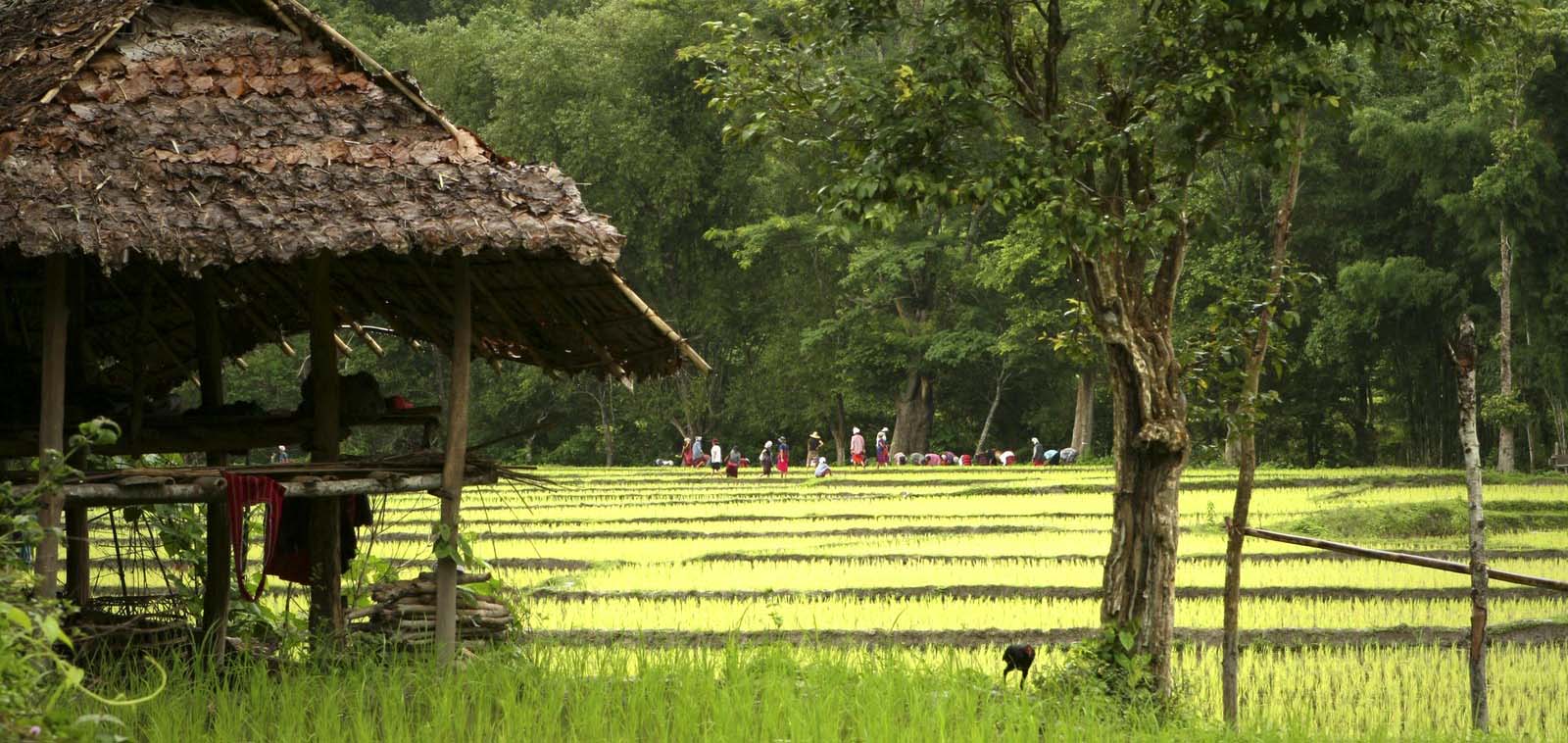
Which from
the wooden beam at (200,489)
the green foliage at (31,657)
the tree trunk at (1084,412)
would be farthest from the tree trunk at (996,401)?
the green foliage at (31,657)

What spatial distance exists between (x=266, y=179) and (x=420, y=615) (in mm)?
2822

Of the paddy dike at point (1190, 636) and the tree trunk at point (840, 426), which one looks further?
the tree trunk at point (840, 426)

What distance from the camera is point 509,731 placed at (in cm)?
750

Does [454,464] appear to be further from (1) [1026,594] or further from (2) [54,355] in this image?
(1) [1026,594]

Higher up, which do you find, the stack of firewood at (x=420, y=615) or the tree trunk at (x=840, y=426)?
the tree trunk at (x=840, y=426)

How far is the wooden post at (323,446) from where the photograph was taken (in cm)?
971

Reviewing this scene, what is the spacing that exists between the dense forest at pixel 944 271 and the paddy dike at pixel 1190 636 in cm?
1349

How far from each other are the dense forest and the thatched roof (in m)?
15.9

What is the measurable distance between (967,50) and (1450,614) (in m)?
6.71

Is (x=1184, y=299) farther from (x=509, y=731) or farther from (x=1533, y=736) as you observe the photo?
(x=509, y=731)

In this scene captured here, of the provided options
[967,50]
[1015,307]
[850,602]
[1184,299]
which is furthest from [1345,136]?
[967,50]

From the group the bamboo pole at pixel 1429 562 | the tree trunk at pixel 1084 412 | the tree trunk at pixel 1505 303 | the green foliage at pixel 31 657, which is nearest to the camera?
the green foliage at pixel 31 657

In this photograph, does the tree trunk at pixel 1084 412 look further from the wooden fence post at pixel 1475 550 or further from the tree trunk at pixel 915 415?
the wooden fence post at pixel 1475 550

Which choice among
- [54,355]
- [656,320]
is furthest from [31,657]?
[656,320]
